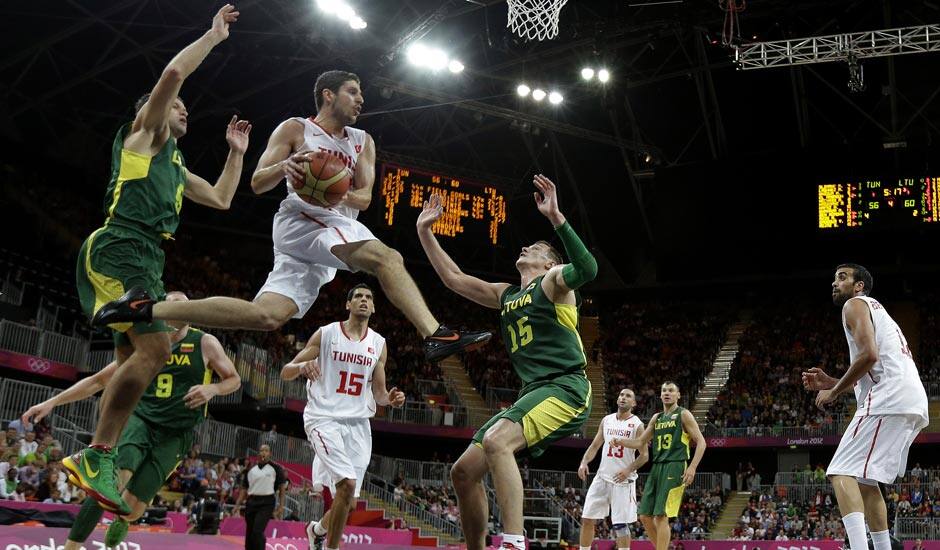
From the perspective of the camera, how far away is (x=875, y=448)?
7184 millimetres

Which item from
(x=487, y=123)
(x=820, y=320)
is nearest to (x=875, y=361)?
(x=487, y=123)

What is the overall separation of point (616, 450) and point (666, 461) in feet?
4.58

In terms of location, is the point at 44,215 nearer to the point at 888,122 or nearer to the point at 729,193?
the point at 729,193

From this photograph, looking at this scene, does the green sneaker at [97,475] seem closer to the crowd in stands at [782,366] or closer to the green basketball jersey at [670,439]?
the green basketball jersey at [670,439]

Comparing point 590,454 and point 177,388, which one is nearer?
point 177,388

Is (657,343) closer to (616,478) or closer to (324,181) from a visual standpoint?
(616,478)

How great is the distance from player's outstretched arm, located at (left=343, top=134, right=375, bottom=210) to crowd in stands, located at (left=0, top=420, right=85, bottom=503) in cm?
852

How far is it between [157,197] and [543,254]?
3.00m

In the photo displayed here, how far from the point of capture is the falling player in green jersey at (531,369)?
6.03 metres

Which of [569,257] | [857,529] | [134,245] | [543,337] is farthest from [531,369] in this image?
[134,245]

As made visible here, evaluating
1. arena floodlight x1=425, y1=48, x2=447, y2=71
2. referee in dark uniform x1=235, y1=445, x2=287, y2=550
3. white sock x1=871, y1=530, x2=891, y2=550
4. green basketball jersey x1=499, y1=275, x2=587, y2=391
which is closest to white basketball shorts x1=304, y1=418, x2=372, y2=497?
referee in dark uniform x1=235, y1=445, x2=287, y2=550

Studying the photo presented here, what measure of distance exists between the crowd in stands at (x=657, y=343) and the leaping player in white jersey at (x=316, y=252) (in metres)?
26.7

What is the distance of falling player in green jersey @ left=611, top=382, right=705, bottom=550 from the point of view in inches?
460

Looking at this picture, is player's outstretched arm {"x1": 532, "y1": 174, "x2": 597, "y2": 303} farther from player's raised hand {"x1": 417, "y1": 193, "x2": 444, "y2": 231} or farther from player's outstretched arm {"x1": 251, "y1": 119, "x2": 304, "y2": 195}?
player's outstretched arm {"x1": 251, "y1": 119, "x2": 304, "y2": 195}
